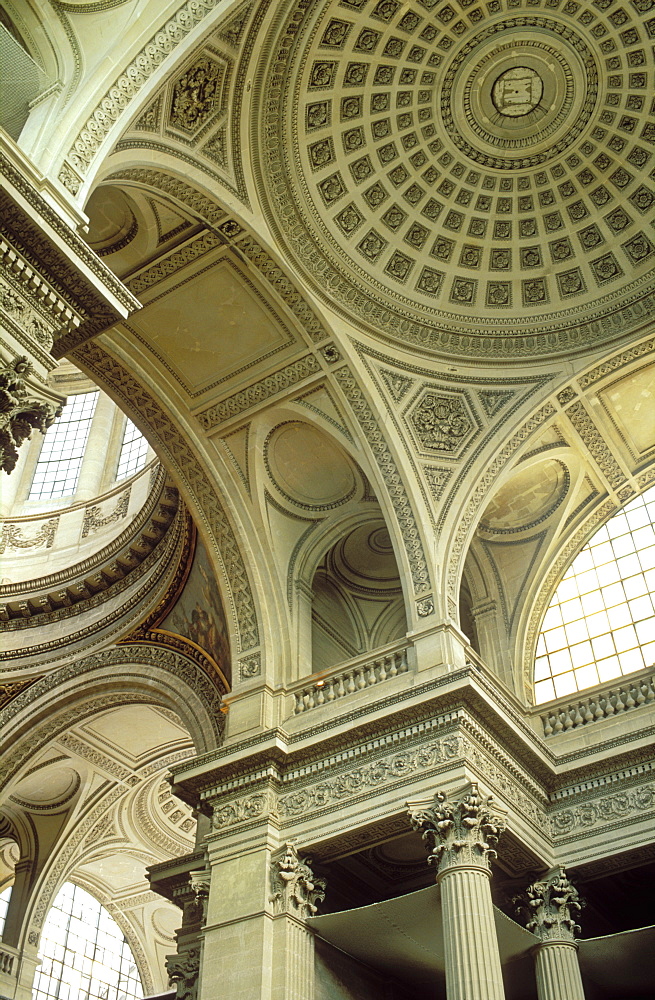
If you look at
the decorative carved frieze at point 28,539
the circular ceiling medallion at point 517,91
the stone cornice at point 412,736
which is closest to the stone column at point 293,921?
the stone cornice at point 412,736

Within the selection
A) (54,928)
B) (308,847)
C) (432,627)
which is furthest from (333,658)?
(54,928)

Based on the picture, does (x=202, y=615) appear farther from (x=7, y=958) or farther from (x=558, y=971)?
(x=7, y=958)

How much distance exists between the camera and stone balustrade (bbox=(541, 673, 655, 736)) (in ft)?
45.0

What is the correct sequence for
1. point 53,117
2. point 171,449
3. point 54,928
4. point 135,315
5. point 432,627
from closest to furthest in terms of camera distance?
point 53,117 → point 432,627 → point 135,315 → point 171,449 → point 54,928

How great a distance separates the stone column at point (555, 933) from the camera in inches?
465

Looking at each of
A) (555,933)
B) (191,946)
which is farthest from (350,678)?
(191,946)

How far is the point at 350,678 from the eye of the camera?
13789mm

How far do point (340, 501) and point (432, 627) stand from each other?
3432mm

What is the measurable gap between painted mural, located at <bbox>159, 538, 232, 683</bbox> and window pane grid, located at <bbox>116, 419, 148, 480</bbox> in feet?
20.2

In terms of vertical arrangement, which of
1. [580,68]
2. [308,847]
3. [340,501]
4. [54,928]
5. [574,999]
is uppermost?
[580,68]

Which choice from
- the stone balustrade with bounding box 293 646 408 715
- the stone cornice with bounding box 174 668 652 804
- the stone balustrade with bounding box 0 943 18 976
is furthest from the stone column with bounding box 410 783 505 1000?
the stone balustrade with bounding box 0 943 18 976

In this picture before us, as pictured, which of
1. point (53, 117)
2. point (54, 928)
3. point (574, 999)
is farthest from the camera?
point (54, 928)

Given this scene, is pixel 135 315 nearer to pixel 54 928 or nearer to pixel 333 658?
pixel 333 658

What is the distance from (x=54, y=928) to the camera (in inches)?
923
